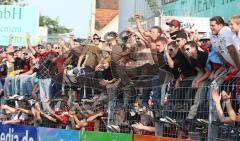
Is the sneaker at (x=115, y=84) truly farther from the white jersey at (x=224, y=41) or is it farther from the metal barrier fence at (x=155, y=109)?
the white jersey at (x=224, y=41)

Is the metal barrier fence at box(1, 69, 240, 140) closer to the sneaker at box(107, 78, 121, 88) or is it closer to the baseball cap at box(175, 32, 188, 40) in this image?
the sneaker at box(107, 78, 121, 88)

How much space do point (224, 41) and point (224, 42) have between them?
0.02 m

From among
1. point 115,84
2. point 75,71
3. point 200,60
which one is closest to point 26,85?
point 75,71

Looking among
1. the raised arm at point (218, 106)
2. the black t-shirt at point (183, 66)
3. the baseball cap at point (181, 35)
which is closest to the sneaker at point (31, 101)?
the baseball cap at point (181, 35)

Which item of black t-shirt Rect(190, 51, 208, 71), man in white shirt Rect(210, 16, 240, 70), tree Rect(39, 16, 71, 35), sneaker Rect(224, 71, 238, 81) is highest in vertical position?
man in white shirt Rect(210, 16, 240, 70)

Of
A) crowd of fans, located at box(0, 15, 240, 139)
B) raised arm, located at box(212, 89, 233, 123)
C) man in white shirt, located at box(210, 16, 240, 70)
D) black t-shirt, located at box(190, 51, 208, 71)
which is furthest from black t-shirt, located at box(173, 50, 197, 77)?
raised arm, located at box(212, 89, 233, 123)

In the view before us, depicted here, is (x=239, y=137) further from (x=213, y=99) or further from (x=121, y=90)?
(x=121, y=90)

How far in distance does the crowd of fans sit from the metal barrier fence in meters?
0.02

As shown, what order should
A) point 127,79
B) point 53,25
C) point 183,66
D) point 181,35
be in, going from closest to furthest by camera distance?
point 183,66, point 181,35, point 127,79, point 53,25

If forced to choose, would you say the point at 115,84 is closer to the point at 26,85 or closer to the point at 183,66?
the point at 183,66

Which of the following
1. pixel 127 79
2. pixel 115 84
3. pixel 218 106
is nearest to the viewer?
pixel 218 106

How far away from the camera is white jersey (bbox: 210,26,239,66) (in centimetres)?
927

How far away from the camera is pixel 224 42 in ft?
30.7

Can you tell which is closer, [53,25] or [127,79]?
[127,79]
